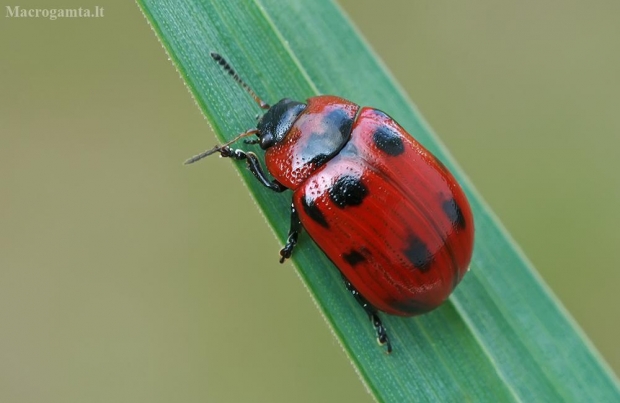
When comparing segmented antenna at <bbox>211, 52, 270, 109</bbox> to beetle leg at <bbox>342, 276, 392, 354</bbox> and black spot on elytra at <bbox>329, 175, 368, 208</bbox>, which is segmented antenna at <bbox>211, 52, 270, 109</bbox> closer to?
black spot on elytra at <bbox>329, 175, 368, 208</bbox>

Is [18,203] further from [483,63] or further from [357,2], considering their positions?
[483,63]

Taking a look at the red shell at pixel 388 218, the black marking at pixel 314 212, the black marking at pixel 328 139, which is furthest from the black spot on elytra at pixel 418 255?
the black marking at pixel 328 139

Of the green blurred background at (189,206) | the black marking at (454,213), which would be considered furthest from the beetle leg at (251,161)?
the green blurred background at (189,206)

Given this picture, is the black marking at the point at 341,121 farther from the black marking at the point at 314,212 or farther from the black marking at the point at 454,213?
the black marking at the point at 454,213

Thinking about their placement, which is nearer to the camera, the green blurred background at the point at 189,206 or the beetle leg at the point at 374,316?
the beetle leg at the point at 374,316

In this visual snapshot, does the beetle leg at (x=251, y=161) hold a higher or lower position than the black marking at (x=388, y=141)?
higher

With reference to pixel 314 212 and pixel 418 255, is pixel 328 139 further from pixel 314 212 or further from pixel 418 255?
pixel 418 255

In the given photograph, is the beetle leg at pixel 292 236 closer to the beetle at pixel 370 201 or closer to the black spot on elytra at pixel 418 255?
Result: the beetle at pixel 370 201
